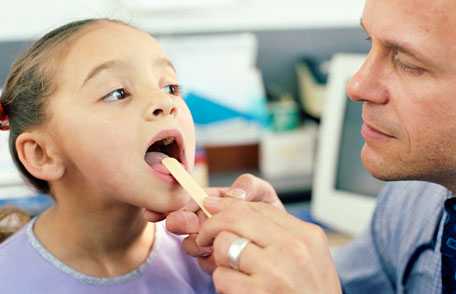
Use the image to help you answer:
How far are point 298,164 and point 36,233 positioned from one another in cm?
125

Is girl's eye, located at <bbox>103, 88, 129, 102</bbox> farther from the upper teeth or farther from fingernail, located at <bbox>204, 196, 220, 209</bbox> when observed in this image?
fingernail, located at <bbox>204, 196, 220, 209</bbox>

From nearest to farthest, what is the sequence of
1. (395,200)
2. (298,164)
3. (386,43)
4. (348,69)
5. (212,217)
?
1. (212,217)
2. (386,43)
3. (395,200)
4. (348,69)
5. (298,164)

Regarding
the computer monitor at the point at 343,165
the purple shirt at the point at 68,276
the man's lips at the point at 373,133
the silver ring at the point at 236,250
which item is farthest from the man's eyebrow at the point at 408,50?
the computer monitor at the point at 343,165

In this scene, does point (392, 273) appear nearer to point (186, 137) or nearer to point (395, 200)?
point (395, 200)

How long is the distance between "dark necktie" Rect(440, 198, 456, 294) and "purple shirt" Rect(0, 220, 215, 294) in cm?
37

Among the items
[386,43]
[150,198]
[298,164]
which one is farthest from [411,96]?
[298,164]

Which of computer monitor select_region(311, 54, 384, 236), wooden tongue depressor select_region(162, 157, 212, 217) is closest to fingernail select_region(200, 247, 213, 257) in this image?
wooden tongue depressor select_region(162, 157, 212, 217)

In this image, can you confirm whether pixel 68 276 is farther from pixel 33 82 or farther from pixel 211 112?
pixel 211 112

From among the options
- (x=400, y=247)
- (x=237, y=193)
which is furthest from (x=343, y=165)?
(x=237, y=193)

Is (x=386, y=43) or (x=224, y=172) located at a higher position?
(x=386, y=43)

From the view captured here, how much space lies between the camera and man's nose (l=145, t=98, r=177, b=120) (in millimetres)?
830

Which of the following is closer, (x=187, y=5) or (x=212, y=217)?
(x=212, y=217)

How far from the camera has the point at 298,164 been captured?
2043 mm

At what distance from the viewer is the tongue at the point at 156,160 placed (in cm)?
84
